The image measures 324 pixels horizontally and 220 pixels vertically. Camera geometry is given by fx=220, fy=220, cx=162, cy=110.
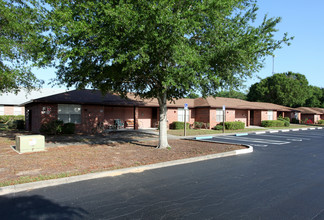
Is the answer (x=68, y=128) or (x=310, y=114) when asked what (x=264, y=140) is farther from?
(x=310, y=114)

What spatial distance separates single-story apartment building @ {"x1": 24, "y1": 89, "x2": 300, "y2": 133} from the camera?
1819cm

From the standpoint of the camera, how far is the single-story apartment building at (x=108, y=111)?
18.2 metres

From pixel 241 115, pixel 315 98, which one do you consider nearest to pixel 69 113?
pixel 241 115

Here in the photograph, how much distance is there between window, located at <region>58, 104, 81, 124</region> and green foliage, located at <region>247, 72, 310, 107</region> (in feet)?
135

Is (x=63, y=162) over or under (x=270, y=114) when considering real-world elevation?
under

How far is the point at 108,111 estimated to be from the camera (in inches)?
867

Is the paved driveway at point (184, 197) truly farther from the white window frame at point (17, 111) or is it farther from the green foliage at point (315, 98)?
the green foliage at point (315, 98)

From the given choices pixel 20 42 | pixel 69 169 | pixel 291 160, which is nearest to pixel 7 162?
pixel 69 169

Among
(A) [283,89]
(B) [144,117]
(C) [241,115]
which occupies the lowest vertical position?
(B) [144,117]

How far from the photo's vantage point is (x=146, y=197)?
197 inches

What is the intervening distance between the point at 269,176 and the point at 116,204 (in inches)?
189

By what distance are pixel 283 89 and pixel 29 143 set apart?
4830 centimetres

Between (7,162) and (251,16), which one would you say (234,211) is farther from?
(251,16)

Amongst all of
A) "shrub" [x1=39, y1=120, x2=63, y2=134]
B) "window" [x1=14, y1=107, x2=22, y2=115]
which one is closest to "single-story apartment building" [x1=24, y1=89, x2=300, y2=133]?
"shrub" [x1=39, y1=120, x2=63, y2=134]
